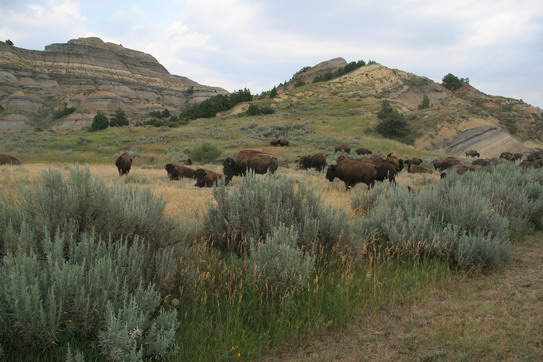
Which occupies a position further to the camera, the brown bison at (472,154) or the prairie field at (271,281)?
the brown bison at (472,154)

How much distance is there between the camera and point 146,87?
117875 mm

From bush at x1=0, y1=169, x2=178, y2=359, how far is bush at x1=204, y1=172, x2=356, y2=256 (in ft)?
4.69

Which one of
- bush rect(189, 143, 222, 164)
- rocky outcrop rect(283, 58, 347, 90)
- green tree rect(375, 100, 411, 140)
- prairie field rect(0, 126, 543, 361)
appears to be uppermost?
rocky outcrop rect(283, 58, 347, 90)

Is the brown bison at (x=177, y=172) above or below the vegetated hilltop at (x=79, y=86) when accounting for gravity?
below

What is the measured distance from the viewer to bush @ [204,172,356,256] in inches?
205

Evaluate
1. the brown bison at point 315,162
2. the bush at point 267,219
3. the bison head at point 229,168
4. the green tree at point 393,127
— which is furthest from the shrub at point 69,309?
the green tree at point 393,127

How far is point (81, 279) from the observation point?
2.84 meters

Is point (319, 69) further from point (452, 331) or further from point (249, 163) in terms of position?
point (452, 331)

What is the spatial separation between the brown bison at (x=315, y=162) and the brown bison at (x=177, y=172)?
7698 millimetres

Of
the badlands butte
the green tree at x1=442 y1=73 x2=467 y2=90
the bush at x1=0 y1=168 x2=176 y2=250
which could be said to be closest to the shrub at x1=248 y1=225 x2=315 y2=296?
the bush at x1=0 y1=168 x2=176 y2=250

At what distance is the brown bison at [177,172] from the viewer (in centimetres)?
1724

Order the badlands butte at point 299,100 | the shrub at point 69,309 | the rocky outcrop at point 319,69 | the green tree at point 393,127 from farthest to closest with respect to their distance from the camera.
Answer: the rocky outcrop at point 319,69, the badlands butte at point 299,100, the green tree at point 393,127, the shrub at point 69,309

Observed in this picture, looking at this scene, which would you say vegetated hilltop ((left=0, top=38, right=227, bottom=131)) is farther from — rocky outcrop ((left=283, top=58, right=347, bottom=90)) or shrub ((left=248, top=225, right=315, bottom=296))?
shrub ((left=248, top=225, right=315, bottom=296))

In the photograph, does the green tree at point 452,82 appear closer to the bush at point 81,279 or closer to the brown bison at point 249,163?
the brown bison at point 249,163
